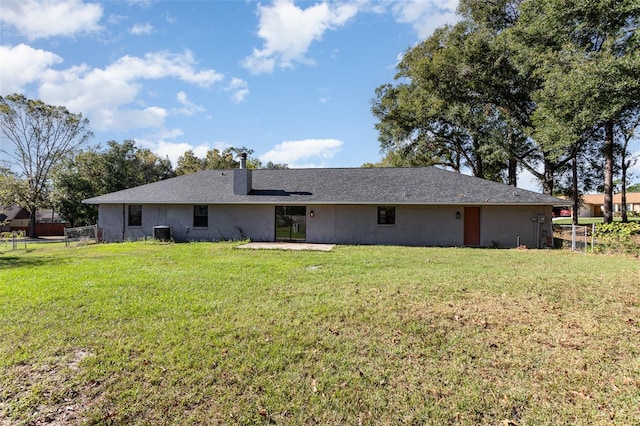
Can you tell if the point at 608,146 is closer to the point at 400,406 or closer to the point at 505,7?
the point at 505,7

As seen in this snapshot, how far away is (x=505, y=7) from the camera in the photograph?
74.5 feet

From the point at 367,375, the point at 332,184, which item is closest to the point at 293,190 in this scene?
the point at 332,184

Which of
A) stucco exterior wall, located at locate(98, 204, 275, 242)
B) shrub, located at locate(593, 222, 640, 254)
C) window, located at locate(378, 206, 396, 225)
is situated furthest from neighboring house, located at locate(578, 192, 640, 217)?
stucco exterior wall, located at locate(98, 204, 275, 242)

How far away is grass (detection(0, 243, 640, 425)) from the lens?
2.91 meters

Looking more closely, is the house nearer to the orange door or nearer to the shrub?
the orange door

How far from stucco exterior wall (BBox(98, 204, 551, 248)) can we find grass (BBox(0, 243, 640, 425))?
744cm

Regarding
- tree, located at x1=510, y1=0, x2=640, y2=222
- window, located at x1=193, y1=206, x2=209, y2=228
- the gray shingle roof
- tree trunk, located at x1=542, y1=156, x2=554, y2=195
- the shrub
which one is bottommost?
the shrub

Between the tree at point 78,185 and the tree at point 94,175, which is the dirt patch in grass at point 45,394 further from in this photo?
the tree at point 78,185

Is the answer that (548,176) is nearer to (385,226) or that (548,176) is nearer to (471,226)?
(471,226)

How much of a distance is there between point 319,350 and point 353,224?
12.0 metres

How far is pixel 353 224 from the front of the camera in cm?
1573

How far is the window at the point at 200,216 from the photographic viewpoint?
16.6 meters

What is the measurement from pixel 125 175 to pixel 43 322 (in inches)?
1378

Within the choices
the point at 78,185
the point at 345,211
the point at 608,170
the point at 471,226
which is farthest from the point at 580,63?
the point at 78,185
